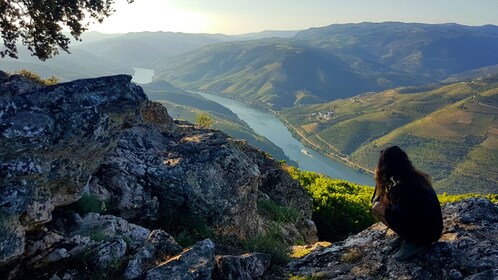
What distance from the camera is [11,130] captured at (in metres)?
7.48

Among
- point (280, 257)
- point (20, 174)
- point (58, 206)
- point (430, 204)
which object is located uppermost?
point (20, 174)

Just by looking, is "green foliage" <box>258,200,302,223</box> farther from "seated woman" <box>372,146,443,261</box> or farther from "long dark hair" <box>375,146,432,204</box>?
"long dark hair" <box>375,146,432,204</box>

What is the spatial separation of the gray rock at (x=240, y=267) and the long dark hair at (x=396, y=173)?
3.12 meters

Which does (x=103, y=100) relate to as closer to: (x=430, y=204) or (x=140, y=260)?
(x=140, y=260)

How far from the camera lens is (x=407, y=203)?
7941mm

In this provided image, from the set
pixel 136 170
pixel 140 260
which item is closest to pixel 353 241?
pixel 140 260

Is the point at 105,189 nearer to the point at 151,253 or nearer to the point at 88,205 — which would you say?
the point at 88,205

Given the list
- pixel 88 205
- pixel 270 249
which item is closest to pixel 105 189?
pixel 88 205

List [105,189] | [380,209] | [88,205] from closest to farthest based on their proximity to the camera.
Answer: [380,209], [88,205], [105,189]

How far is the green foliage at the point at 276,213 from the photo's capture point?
1523cm

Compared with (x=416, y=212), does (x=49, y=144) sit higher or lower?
higher

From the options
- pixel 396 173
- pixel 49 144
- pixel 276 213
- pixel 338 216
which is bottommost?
pixel 338 216

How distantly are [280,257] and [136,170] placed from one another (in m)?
4.72

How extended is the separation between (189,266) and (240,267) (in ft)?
3.98
